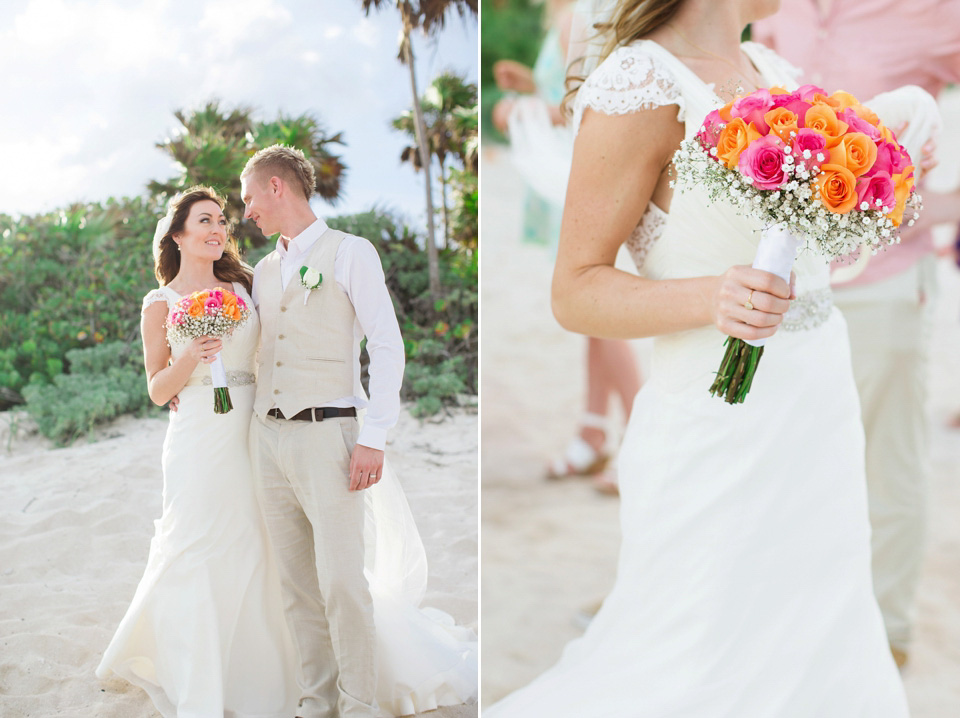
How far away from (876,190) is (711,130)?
30cm

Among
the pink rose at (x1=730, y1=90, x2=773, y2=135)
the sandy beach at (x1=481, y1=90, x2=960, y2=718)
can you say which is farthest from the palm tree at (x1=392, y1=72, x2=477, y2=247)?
the pink rose at (x1=730, y1=90, x2=773, y2=135)

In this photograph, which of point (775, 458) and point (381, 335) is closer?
point (775, 458)

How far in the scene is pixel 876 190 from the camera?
4.60 feet

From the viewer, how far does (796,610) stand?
169cm

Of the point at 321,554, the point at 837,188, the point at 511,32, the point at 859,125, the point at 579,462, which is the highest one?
the point at 511,32

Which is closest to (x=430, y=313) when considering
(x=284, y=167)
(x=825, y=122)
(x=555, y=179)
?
(x=555, y=179)

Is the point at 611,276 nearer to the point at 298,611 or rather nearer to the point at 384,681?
the point at 298,611

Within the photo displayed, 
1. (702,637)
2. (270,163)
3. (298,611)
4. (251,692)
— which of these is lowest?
(251,692)

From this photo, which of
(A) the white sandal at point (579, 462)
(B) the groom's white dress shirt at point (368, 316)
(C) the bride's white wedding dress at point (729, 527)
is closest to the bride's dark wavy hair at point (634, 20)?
(C) the bride's white wedding dress at point (729, 527)

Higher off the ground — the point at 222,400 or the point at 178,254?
the point at 178,254

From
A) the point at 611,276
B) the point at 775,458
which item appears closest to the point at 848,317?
the point at 775,458

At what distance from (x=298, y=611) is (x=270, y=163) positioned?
1275 mm

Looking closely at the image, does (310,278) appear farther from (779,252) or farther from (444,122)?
(444,122)

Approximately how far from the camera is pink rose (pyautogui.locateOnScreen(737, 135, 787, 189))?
138cm
